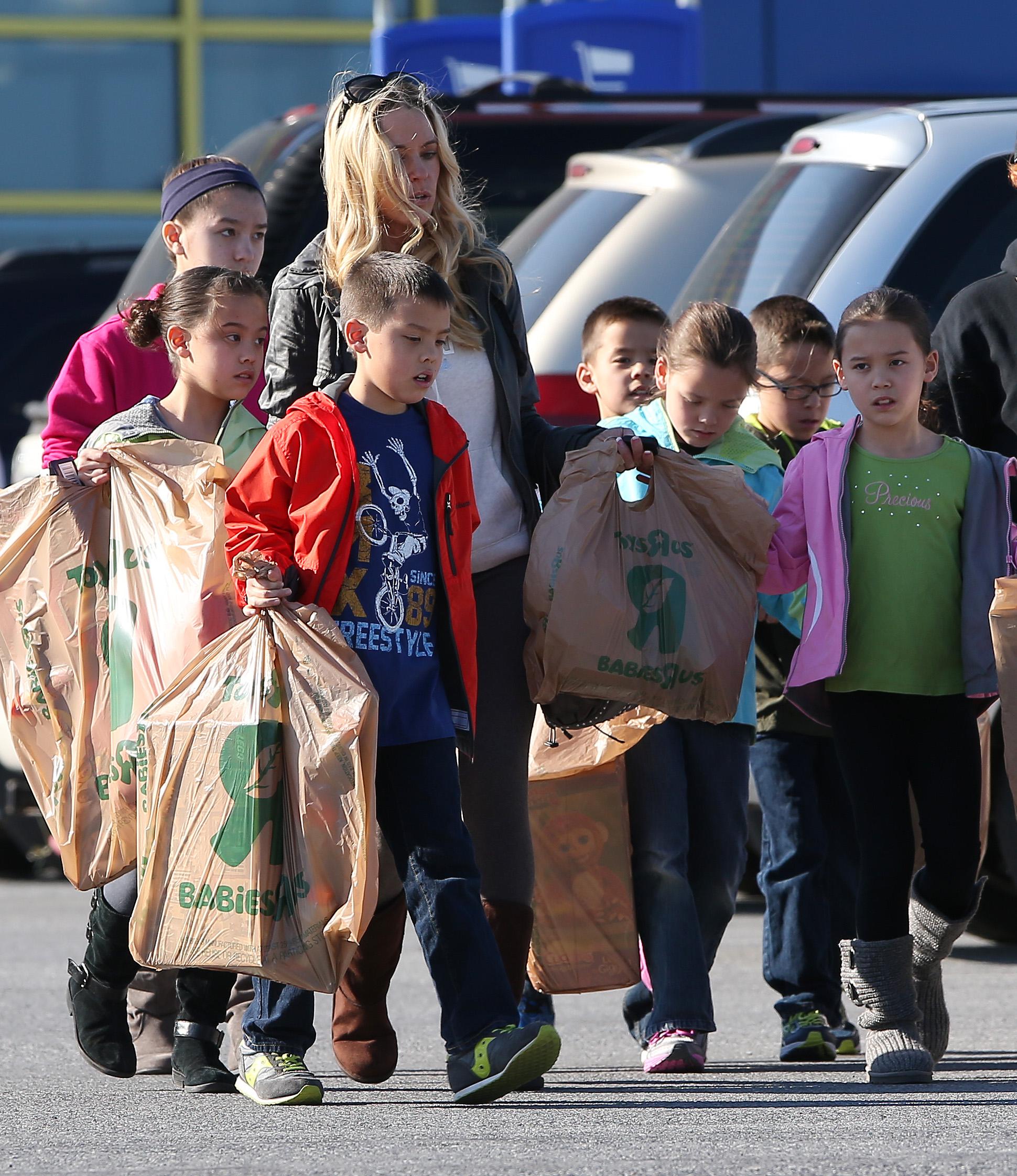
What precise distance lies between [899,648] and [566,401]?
78.1 inches

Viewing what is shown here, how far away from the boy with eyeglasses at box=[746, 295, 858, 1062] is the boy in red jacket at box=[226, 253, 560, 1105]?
1.03m

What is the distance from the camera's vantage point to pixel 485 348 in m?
4.50

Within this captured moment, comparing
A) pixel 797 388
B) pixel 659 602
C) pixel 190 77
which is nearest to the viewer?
pixel 659 602

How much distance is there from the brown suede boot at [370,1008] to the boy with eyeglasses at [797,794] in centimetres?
99

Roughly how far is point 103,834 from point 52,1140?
700 millimetres

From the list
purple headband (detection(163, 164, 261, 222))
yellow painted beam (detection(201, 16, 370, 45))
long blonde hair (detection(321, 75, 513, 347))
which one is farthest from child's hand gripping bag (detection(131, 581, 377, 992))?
yellow painted beam (detection(201, 16, 370, 45))

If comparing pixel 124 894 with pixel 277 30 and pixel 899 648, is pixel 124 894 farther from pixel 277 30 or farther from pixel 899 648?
pixel 277 30

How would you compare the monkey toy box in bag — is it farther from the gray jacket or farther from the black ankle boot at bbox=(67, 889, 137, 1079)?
the black ankle boot at bbox=(67, 889, 137, 1079)

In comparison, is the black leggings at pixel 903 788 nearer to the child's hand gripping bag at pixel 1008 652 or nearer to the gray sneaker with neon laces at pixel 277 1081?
the child's hand gripping bag at pixel 1008 652

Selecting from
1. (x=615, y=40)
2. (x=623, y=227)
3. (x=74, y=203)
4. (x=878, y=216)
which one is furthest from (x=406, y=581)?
(x=74, y=203)

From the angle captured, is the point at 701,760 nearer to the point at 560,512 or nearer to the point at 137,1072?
the point at 560,512

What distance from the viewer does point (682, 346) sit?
4.75m

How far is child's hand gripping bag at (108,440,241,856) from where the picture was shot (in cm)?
433

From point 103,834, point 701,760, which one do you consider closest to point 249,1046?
point 103,834
